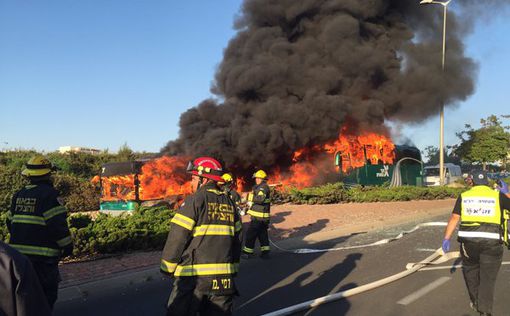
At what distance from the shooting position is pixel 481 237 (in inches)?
174

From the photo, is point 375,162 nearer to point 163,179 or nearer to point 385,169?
point 385,169

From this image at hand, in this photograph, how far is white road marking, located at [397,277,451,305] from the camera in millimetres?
5102

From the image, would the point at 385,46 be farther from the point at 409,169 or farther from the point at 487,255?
the point at 487,255

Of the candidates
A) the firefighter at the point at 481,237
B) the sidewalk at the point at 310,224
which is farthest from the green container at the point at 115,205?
the firefighter at the point at 481,237

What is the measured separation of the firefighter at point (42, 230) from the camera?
3.56 metres

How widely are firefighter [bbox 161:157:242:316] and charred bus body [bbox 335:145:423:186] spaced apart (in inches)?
707

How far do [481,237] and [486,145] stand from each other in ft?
120

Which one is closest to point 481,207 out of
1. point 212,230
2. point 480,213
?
point 480,213

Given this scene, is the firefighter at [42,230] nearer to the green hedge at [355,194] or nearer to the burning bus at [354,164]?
the green hedge at [355,194]

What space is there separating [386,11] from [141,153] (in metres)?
19.1

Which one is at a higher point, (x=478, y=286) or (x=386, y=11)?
(x=386, y=11)

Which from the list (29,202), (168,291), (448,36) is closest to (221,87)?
(448,36)

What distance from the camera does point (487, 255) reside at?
Result: 14.4 feet

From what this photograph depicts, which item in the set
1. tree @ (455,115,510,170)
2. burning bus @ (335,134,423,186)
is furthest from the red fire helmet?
tree @ (455,115,510,170)
